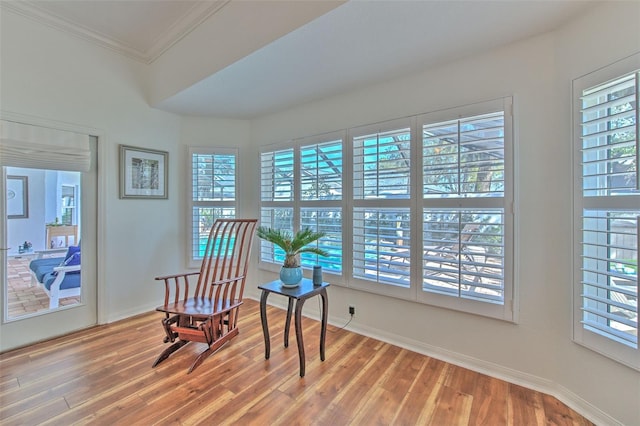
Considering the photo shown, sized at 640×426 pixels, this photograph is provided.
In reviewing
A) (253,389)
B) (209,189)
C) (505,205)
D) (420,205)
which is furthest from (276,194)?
(505,205)

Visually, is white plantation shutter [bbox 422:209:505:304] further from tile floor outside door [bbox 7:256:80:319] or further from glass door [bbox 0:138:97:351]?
tile floor outside door [bbox 7:256:80:319]

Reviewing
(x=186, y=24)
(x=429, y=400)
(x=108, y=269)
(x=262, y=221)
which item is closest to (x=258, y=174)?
(x=262, y=221)

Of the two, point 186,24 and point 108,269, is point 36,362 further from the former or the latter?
point 186,24

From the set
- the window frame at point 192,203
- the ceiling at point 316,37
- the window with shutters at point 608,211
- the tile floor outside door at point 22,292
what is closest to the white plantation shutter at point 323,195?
the ceiling at point 316,37

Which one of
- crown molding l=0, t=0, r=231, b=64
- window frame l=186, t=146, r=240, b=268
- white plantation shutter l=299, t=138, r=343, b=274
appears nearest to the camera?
crown molding l=0, t=0, r=231, b=64

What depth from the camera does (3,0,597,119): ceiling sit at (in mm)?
1710

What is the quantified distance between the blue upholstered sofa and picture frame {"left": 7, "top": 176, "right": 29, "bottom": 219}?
41 centimetres

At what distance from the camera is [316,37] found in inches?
76.5

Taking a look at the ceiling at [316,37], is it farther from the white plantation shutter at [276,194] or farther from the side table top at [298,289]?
the side table top at [298,289]

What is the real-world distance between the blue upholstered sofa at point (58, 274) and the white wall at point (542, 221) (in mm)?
3509

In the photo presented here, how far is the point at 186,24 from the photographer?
2650 mm

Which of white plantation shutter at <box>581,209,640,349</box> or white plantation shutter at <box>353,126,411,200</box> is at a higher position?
white plantation shutter at <box>353,126,411,200</box>

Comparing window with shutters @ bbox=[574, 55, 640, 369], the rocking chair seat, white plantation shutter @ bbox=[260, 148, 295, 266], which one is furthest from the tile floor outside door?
window with shutters @ bbox=[574, 55, 640, 369]

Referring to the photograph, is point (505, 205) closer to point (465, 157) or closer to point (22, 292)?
point (465, 157)
